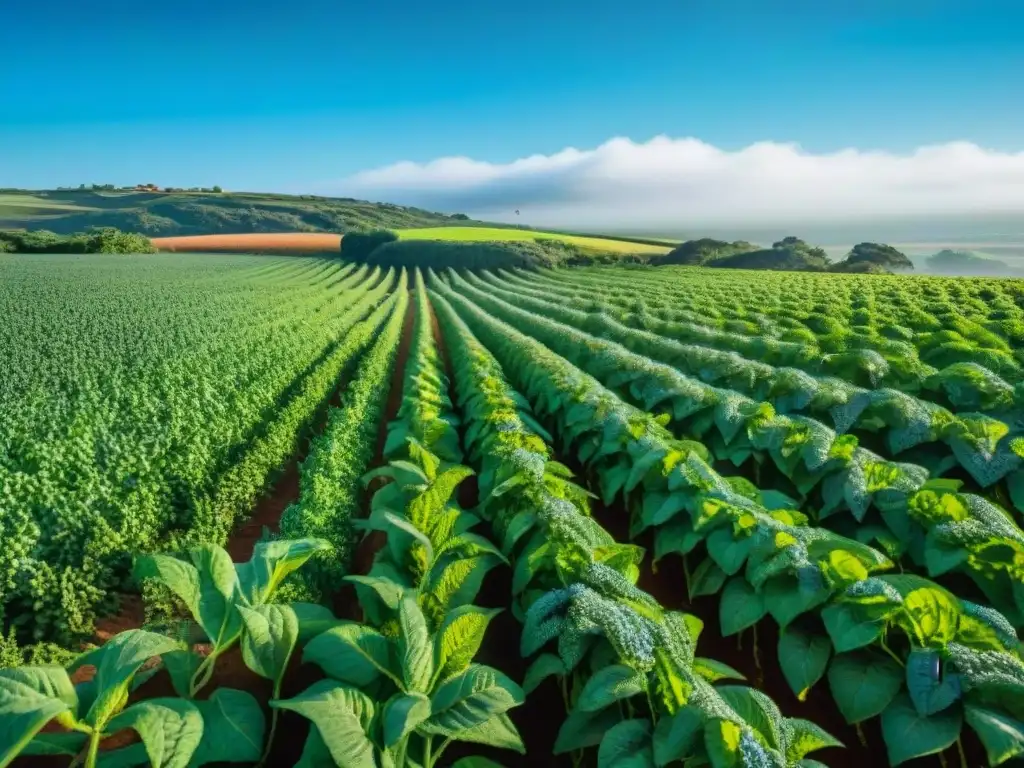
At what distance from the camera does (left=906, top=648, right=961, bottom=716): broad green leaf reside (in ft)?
8.49

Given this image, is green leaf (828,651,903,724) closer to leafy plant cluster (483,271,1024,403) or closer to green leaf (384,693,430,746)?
green leaf (384,693,430,746)

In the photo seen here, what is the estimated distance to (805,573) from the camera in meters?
3.36

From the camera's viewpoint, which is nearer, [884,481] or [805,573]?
[805,573]

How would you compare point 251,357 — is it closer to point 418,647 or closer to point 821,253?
point 418,647

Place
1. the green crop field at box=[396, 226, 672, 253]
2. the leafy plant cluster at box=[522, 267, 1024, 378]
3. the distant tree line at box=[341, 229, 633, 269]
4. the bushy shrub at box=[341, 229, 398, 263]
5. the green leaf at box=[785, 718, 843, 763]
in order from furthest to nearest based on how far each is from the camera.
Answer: the green crop field at box=[396, 226, 672, 253] < the bushy shrub at box=[341, 229, 398, 263] < the distant tree line at box=[341, 229, 633, 269] < the leafy plant cluster at box=[522, 267, 1024, 378] < the green leaf at box=[785, 718, 843, 763]

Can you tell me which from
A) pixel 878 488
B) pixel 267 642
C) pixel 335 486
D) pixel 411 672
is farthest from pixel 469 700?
pixel 335 486

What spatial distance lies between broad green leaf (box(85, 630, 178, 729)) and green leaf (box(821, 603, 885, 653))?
130 inches

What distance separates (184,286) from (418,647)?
117 ft

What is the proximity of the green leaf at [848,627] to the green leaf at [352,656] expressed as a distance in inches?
91.3

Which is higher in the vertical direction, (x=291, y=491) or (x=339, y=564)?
(x=339, y=564)

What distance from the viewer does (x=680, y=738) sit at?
2.27 meters

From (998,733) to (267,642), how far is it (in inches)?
127

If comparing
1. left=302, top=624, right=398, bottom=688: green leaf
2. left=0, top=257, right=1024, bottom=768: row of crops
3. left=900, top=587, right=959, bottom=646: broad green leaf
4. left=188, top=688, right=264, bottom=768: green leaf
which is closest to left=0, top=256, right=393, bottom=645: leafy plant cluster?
left=0, top=257, right=1024, bottom=768: row of crops

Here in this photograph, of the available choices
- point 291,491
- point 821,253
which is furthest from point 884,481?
point 821,253
